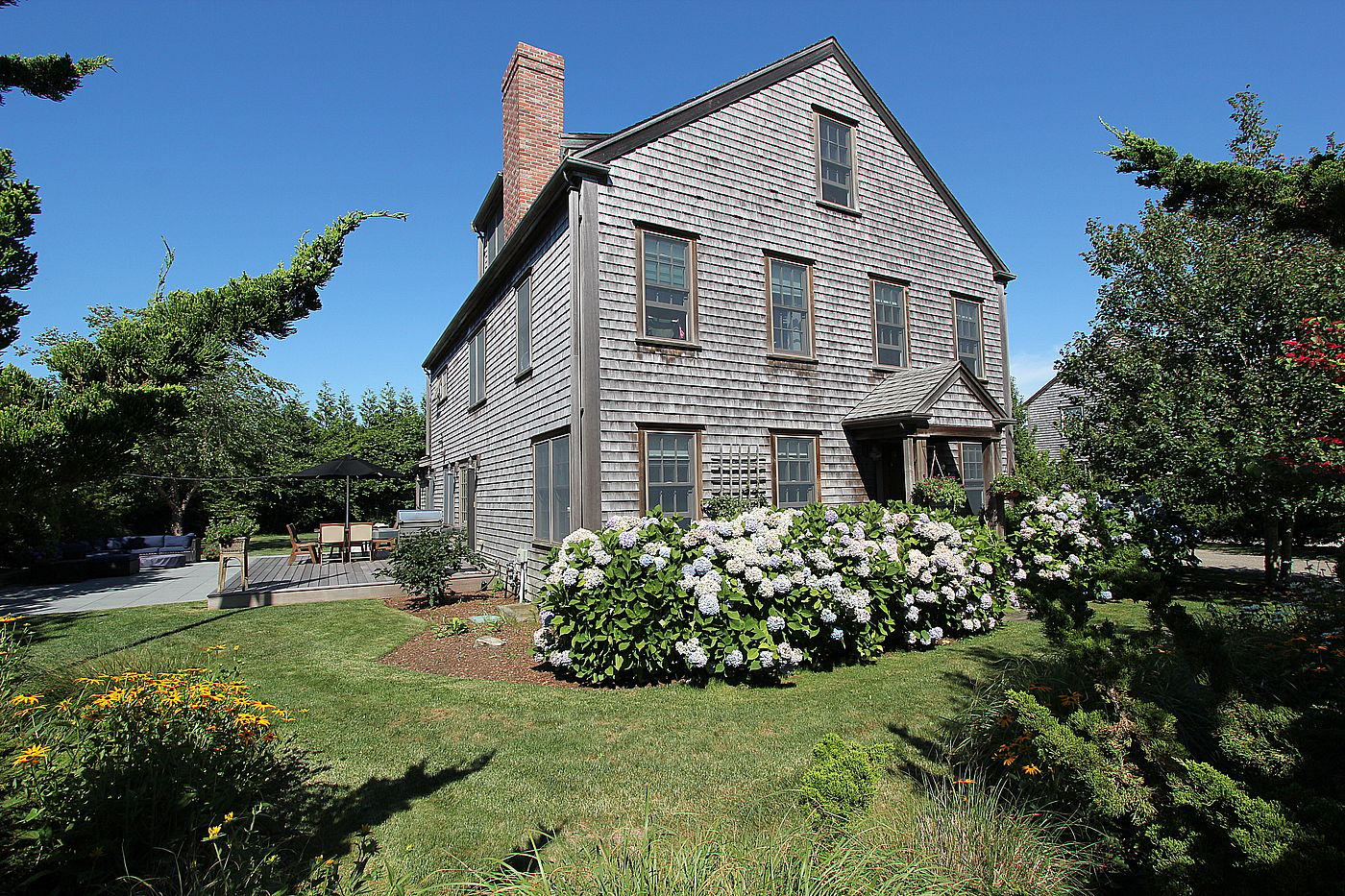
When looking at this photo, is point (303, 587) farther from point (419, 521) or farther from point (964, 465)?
point (964, 465)

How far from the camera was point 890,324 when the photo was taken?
12.8 m

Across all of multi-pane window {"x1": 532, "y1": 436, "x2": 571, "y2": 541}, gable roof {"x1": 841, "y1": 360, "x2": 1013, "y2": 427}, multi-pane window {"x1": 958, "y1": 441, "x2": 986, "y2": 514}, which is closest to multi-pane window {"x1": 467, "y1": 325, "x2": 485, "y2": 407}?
multi-pane window {"x1": 532, "y1": 436, "x2": 571, "y2": 541}

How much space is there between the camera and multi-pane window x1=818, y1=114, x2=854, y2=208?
40.0ft

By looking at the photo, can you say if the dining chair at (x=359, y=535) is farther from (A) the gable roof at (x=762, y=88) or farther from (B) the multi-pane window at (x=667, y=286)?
(A) the gable roof at (x=762, y=88)

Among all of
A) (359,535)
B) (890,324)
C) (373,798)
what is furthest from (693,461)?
(359,535)

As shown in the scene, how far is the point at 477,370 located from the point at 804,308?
8307mm

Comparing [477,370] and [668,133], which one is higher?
[668,133]

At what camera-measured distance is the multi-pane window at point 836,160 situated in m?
12.2

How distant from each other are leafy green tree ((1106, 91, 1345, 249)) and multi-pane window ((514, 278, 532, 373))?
9138mm

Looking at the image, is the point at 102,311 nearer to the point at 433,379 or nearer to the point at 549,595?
the point at 433,379

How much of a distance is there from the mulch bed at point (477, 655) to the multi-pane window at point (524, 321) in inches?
182

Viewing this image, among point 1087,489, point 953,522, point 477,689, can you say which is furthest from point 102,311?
point 1087,489

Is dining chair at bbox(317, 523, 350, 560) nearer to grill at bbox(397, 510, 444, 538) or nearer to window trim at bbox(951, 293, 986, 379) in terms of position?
grill at bbox(397, 510, 444, 538)

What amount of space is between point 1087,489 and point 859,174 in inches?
289
